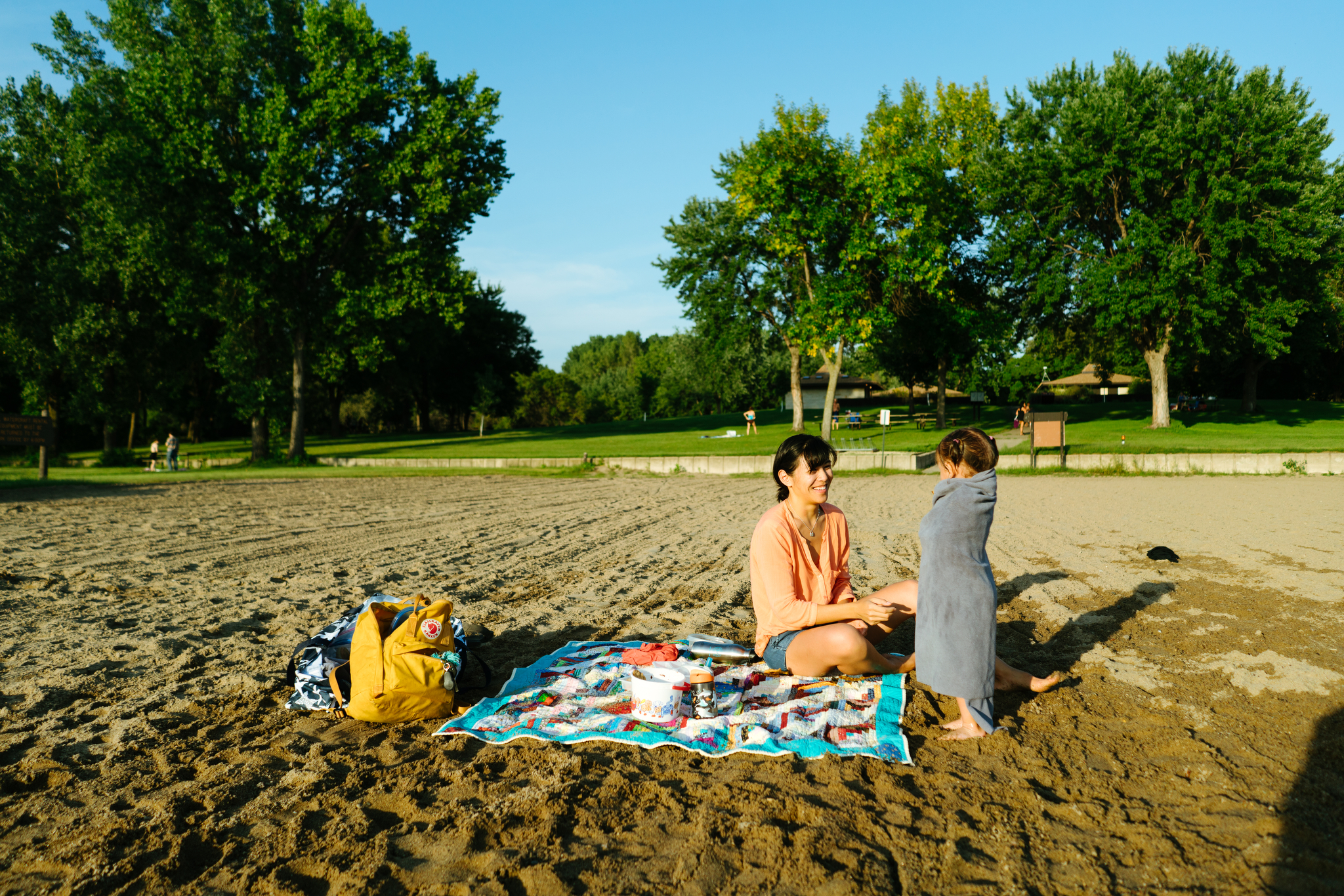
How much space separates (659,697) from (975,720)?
1.59m

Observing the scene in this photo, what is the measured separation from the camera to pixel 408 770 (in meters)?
3.45

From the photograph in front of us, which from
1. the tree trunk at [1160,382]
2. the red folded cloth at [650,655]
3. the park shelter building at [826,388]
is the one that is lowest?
the red folded cloth at [650,655]

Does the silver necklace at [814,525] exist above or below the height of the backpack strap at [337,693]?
above

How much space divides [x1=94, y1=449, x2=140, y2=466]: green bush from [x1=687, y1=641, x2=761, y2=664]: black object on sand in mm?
34197

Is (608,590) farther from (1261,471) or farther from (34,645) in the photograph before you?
(1261,471)

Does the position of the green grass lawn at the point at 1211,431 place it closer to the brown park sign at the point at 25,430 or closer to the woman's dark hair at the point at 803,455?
the woman's dark hair at the point at 803,455

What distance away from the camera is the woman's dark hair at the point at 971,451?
3.79 metres

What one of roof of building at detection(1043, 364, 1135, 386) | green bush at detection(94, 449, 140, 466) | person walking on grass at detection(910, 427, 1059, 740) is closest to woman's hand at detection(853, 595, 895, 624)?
person walking on grass at detection(910, 427, 1059, 740)

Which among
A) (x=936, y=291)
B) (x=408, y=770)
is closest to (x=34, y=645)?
(x=408, y=770)

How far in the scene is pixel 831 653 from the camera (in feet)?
14.3

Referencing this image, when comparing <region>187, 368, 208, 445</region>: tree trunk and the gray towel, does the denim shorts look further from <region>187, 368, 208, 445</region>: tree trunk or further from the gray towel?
<region>187, 368, 208, 445</region>: tree trunk

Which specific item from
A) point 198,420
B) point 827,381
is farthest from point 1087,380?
point 198,420

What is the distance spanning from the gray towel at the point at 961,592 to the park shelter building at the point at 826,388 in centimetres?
6912

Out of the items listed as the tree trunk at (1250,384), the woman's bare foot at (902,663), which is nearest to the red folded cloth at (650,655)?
the woman's bare foot at (902,663)
